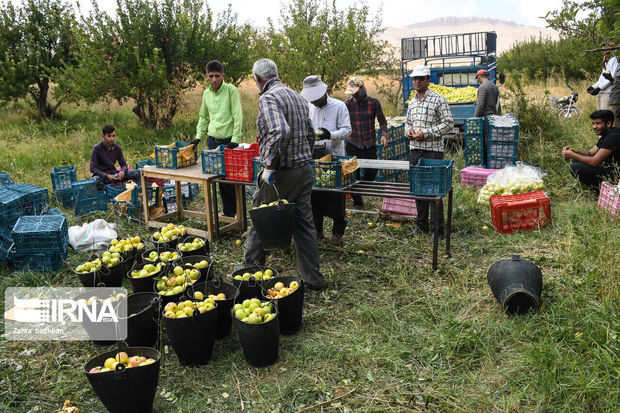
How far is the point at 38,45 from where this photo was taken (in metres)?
15.1

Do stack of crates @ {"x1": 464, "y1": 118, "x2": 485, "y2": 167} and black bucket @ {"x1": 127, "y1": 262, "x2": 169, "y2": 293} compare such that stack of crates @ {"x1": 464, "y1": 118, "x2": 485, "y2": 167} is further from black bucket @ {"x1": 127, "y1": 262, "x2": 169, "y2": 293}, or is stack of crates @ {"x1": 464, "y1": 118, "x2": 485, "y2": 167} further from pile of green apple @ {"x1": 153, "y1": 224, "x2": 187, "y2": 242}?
black bucket @ {"x1": 127, "y1": 262, "x2": 169, "y2": 293}

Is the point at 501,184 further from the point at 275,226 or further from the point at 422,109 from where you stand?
the point at 275,226

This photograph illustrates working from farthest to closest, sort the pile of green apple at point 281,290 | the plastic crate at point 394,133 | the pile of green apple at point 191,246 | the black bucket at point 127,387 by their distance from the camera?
the plastic crate at point 394,133 → the pile of green apple at point 191,246 → the pile of green apple at point 281,290 → the black bucket at point 127,387

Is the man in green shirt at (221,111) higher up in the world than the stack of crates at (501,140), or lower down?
higher up

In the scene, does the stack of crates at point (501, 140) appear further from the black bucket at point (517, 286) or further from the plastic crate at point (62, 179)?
the plastic crate at point (62, 179)

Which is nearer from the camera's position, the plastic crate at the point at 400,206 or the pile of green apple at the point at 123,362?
the pile of green apple at the point at 123,362

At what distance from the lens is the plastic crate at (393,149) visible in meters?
8.29

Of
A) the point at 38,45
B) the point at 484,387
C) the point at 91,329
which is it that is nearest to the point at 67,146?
the point at 38,45

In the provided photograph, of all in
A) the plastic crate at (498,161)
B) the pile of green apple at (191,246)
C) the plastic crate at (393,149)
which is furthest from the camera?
the plastic crate at (498,161)

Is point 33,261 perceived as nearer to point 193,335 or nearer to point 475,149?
point 193,335

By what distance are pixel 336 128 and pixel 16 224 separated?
411cm

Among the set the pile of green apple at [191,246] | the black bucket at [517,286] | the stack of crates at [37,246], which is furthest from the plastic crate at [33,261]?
the black bucket at [517,286]

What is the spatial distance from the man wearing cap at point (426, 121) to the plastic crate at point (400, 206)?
Result: 2.33ft

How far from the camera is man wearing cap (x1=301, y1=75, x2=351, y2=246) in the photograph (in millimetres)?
6113
